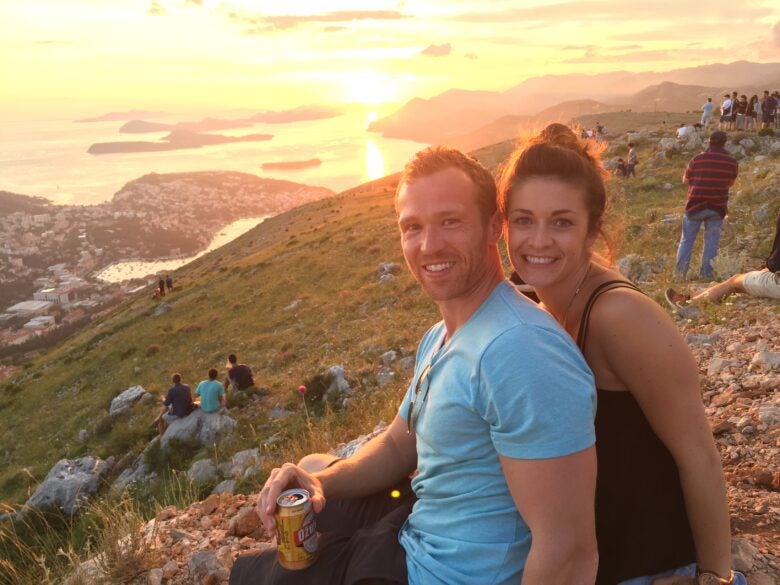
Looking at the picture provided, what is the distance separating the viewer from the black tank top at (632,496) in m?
2.61

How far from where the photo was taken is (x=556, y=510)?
220cm

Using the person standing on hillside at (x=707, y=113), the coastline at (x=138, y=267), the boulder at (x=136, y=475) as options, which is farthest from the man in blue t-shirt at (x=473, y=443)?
the coastline at (x=138, y=267)

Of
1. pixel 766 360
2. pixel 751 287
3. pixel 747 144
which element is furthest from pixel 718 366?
pixel 747 144

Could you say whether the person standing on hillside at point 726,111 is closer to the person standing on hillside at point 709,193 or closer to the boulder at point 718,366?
the person standing on hillside at point 709,193

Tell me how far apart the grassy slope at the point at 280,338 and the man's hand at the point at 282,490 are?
14.3ft

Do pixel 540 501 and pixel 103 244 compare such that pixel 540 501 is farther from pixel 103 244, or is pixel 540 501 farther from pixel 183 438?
pixel 103 244

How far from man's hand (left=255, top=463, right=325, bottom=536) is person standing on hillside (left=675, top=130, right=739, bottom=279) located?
10.6m

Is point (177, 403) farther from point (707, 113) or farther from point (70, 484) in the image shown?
point (707, 113)

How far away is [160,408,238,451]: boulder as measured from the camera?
531 inches

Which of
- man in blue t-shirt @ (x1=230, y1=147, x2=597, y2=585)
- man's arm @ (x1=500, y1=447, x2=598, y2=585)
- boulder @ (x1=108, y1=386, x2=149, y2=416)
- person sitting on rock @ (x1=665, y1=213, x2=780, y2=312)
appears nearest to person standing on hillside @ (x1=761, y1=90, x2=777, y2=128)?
person sitting on rock @ (x1=665, y1=213, x2=780, y2=312)

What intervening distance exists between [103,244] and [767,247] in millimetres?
187972

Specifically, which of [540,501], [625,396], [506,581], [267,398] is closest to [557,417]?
[540,501]

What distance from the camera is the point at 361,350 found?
16.2m

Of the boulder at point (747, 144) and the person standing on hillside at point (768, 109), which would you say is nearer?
the boulder at point (747, 144)
